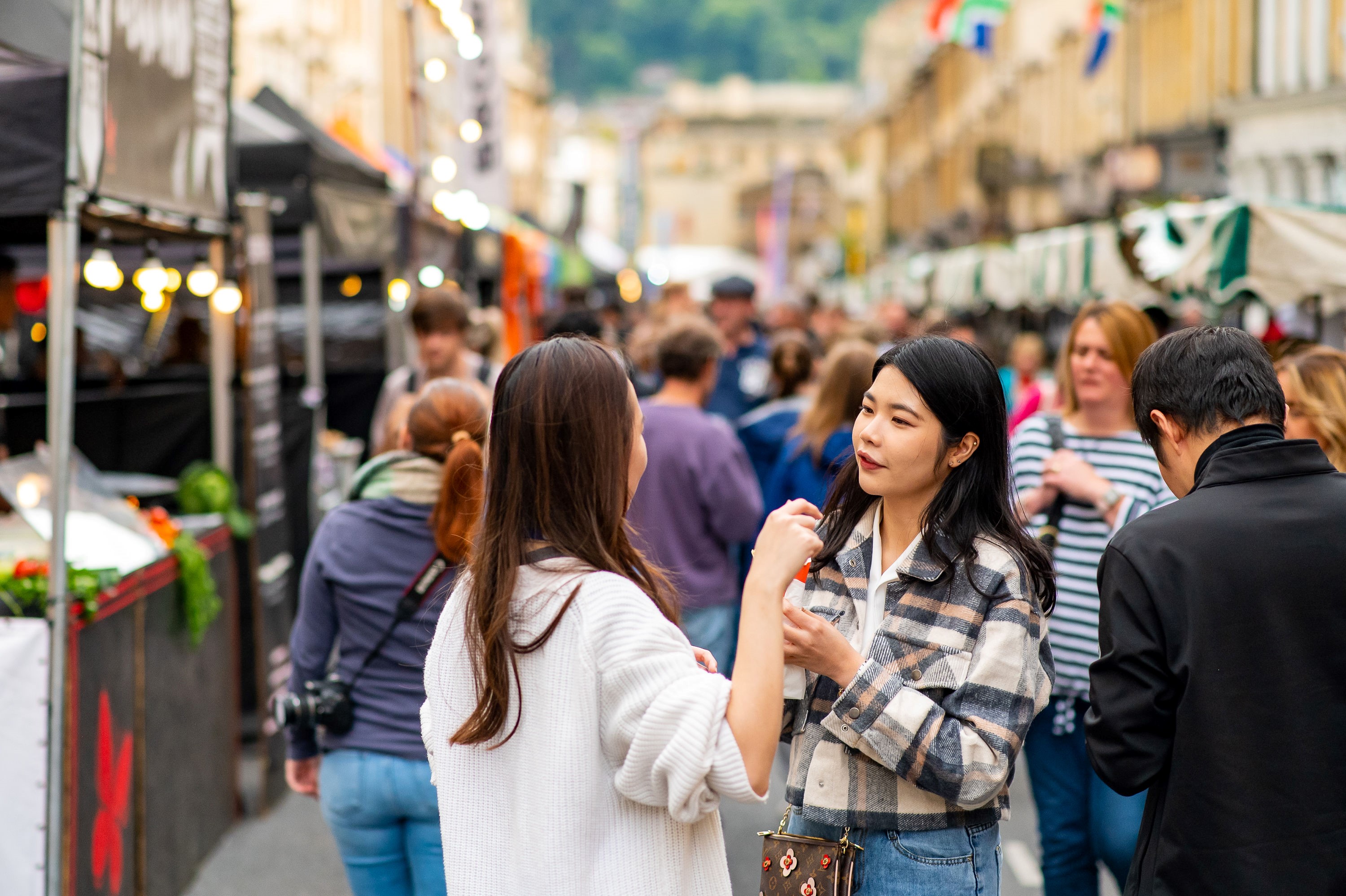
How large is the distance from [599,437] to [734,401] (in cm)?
700

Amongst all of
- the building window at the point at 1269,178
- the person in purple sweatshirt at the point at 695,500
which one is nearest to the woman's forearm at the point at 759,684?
the person in purple sweatshirt at the point at 695,500

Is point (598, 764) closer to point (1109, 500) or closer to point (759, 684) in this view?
point (759, 684)

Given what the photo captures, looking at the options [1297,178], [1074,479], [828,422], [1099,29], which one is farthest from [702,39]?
[1074,479]

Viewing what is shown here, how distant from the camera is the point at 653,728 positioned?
81.0 inches

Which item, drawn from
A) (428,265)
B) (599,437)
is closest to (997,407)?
(599,437)

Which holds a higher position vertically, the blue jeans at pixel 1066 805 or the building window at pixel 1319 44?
the building window at pixel 1319 44

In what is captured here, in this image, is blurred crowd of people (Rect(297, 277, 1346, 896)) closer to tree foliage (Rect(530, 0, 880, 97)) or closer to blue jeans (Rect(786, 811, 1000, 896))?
blue jeans (Rect(786, 811, 1000, 896))

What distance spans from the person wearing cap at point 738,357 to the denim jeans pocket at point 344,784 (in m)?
5.39

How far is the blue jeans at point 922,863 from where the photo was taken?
8.50 ft

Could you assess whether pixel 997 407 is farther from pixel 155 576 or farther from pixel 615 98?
pixel 615 98

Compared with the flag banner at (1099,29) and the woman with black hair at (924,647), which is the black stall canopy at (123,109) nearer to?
the woman with black hair at (924,647)

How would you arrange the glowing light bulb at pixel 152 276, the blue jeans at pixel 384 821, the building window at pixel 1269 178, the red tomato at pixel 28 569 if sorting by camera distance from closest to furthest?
the blue jeans at pixel 384 821
the red tomato at pixel 28 569
the glowing light bulb at pixel 152 276
the building window at pixel 1269 178

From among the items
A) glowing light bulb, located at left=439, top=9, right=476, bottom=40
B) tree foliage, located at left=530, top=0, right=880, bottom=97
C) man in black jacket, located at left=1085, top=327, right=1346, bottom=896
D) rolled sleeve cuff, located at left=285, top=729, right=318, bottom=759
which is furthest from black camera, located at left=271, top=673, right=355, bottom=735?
tree foliage, located at left=530, top=0, right=880, bottom=97

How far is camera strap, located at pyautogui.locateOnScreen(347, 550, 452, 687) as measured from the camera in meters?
3.56
